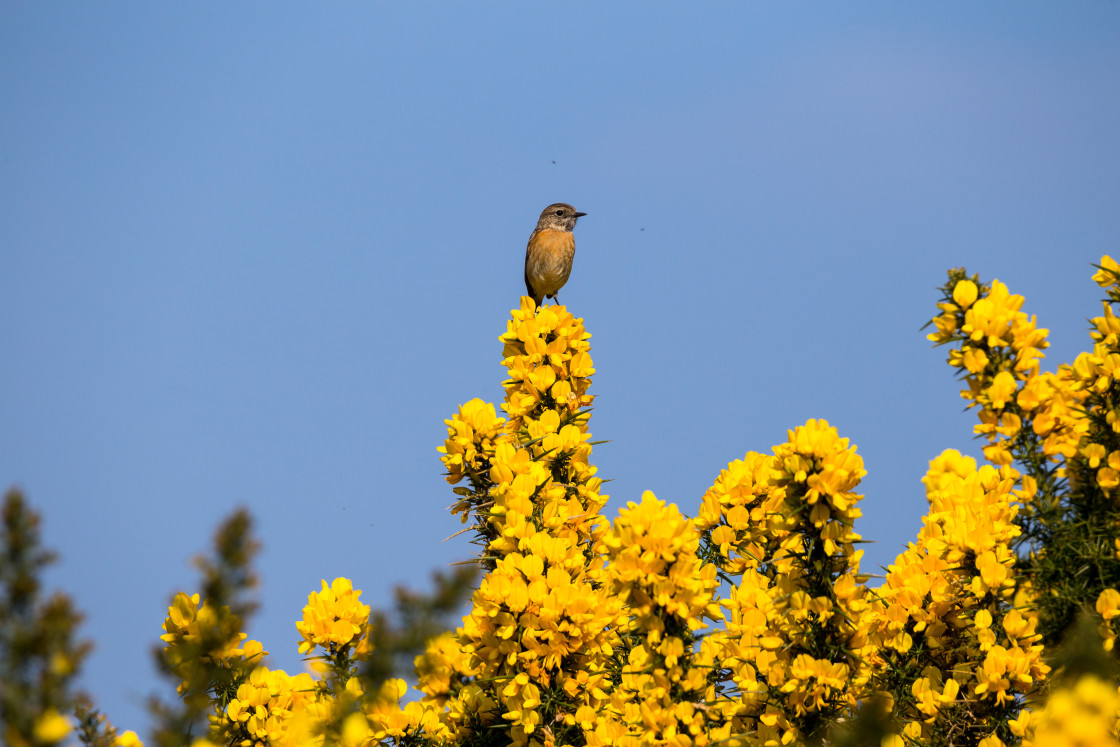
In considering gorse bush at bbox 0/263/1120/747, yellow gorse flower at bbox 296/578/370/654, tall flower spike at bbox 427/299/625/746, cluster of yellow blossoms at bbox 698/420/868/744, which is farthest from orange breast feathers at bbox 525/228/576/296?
cluster of yellow blossoms at bbox 698/420/868/744

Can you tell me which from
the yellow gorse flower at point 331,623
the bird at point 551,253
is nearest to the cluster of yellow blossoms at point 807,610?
the yellow gorse flower at point 331,623

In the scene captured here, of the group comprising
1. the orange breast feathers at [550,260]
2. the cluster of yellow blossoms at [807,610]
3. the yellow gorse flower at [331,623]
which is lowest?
the cluster of yellow blossoms at [807,610]

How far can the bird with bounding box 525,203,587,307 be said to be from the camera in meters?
12.5

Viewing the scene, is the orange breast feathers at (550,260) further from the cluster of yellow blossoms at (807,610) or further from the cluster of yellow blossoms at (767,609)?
the cluster of yellow blossoms at (807,610)

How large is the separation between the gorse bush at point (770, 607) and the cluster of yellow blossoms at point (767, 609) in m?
0.01

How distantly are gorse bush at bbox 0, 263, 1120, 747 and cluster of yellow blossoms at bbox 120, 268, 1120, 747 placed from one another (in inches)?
0.5

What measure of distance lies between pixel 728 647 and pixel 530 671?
Result: 92 centimetres

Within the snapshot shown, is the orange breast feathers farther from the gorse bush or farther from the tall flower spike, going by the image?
the gorse bush

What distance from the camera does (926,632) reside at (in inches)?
200

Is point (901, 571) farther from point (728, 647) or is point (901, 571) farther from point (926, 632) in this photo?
point (728, 647)

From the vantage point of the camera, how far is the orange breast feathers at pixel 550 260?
12.5 m

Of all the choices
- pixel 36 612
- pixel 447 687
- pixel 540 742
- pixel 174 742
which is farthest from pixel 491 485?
pixel 36 612

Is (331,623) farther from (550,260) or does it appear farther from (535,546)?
(550,260)

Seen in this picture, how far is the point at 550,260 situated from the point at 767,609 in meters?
8.52
